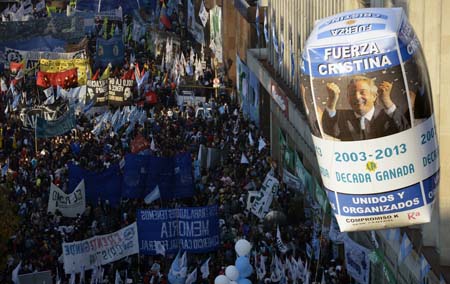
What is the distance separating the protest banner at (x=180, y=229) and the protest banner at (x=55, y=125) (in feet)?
44.2

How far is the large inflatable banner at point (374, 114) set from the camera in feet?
61.8

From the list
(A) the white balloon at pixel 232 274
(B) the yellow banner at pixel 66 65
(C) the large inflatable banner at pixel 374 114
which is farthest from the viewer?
(B) the yellow banner at pixel 66 65

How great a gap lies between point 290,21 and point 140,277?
52.7ft

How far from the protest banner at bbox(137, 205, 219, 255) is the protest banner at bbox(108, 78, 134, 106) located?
2040 cm

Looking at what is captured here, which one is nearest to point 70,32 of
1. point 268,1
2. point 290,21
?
point 268,1

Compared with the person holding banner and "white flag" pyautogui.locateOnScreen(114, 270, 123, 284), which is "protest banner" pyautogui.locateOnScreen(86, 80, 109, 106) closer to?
"white flag" pyautogui.locateOnScreen(114, 270, 123, 284)

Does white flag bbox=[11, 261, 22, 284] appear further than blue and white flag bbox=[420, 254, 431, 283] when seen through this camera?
Yes

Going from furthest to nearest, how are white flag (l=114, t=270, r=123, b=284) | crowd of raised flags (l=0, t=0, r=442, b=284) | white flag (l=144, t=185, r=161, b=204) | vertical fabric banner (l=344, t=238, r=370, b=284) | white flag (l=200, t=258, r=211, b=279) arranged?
1. white flag (l=144, t=185, r=161, b=204)
2. white flag (l=114, t=270, r=123, b=284)
3. crowd of raised flags (l=0, t=0, r=442, b=284)
4. white flag (l=200, t=258, r=211, b=279)
5. vertical fabric banner (l=344, t=238, r=370, b=284)

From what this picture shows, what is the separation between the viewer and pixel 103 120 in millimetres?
46312

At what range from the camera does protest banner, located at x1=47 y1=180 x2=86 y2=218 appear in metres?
35.0

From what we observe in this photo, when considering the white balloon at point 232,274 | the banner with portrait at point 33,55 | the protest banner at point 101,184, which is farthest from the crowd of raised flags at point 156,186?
the white balloon at point 232,274

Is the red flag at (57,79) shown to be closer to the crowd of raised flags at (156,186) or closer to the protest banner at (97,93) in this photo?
the crowd of raised flags at (156,186)

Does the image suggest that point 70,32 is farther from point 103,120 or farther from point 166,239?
point 166,239

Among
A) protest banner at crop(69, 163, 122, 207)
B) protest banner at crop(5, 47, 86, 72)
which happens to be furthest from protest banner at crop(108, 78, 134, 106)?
protest banner at crop(69, 163, 122, 207)
